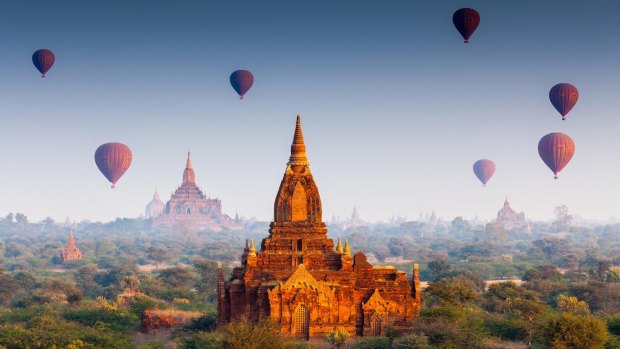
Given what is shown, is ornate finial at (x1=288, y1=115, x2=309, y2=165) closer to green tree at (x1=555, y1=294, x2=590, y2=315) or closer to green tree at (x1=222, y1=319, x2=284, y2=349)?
green tree at (x1=222, y1=319, x2=284, y2=349)

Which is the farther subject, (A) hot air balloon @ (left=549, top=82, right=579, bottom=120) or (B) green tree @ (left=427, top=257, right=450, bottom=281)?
(B) green tree @ (left=427, top=257, right=450, bottom=281)

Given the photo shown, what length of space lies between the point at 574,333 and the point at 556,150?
297 ft

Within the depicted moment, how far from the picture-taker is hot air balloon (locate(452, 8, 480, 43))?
98125 mm

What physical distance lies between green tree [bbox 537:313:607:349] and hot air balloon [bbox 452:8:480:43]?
174 feet

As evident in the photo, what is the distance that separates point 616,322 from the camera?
5559 centimetres

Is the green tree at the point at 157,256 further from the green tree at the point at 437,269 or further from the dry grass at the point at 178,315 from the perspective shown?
the dry grass at the point at 178,315

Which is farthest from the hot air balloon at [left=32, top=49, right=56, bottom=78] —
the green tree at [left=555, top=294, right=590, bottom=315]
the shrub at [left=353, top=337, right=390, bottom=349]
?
the shrub at [left=353, top=337, right=390, bottom=349]

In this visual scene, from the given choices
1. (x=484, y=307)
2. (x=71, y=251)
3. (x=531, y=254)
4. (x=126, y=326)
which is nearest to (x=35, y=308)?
(x=126, y=326)

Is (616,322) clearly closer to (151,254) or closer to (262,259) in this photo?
(262,259)

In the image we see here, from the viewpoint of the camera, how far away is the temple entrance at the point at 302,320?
5334 cm

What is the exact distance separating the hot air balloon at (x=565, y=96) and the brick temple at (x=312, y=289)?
71299 millimetres

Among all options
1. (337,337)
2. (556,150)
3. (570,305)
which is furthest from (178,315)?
(556,150)

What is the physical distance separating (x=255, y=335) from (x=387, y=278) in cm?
1082

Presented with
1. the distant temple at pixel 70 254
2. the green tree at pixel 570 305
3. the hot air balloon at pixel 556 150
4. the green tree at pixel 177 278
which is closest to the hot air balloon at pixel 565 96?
the hot air balloon at pixel 556 150
